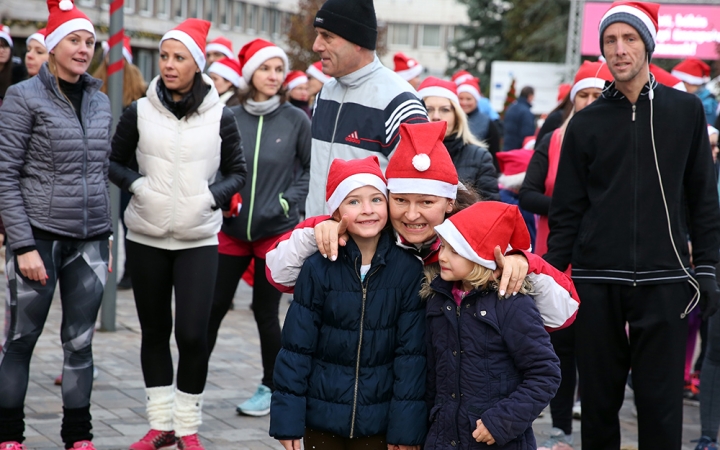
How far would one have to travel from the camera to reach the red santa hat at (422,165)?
3820mm

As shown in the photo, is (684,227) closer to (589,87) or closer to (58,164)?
(589,87)

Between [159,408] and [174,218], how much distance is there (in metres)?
1.06

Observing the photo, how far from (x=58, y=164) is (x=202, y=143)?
808 millimetres

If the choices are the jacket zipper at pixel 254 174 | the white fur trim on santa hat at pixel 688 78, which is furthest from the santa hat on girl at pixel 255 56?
the white fur trim on santa hat at pixel 688 78

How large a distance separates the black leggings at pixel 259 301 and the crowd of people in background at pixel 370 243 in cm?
2

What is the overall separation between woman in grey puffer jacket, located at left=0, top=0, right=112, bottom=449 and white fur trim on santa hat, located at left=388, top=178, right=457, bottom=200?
6.58ft

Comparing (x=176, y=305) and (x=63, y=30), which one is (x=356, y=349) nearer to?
(x=176, y=305)

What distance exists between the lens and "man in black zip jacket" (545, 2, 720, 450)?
15.1 feet

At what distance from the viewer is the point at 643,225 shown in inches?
182

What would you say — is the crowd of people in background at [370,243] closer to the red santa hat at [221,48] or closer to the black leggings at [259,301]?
the black leggings at [259,301]

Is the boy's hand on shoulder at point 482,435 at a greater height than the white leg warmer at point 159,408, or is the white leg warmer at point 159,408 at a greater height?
the boy's hand on shoulder at point 482,435

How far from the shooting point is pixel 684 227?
4.69 metres

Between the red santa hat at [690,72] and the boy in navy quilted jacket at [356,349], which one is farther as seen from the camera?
the red santa hat at [690,72]

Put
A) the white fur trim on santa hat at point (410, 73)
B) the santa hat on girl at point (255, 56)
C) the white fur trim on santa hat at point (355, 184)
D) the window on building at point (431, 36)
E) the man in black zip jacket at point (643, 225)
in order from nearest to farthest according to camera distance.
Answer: the white fur trim on santa hat at point (355, 184), the man in black zip jacket at point (643, 225), the santa hat on girl at point (255, 56), the white fur trim on santa hat at point (410, 73), the window on building at point (431, 36)
